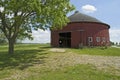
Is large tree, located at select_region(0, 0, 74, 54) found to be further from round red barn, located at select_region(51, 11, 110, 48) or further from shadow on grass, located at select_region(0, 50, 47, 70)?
round red barn, located at select_region(51, 11, 110, 48)

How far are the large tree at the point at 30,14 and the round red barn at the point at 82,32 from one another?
16.3 m

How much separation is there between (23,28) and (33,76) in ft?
50.4

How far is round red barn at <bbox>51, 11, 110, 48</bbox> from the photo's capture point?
158 feet

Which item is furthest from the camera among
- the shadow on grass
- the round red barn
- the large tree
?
the round red barn

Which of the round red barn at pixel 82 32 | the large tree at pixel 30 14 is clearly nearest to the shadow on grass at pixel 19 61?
the large tree at pixel 30 14

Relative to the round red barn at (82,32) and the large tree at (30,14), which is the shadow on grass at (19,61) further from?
the round red barn at (82,32)

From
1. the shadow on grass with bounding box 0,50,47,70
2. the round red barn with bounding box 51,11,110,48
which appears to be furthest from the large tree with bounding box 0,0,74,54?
the round red barn with bounding box 51,11,110,48

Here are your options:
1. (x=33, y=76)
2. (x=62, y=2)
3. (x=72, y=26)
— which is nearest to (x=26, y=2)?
(x=62, y=2)

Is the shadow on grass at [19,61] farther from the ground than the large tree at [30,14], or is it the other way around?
the large tree at [30,14]

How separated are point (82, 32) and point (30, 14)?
20.1 meters

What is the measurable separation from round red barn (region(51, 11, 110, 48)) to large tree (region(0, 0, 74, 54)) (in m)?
16.3

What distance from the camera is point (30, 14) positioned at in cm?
3031

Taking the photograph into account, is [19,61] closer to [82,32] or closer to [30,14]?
[30,14]

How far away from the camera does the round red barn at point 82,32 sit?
158ft
